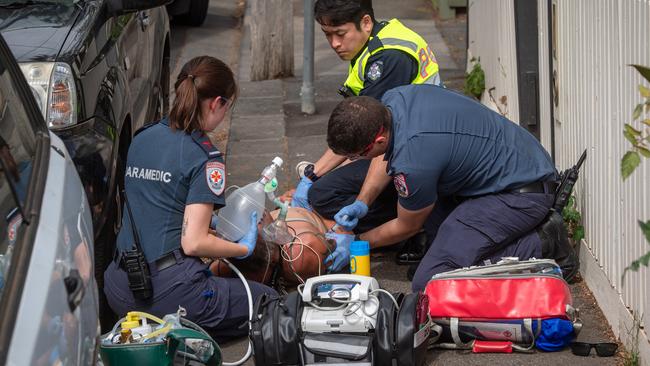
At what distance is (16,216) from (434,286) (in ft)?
7.35

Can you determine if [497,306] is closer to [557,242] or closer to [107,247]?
[557,242]

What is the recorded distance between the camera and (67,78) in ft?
15.3

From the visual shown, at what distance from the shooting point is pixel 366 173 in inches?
226

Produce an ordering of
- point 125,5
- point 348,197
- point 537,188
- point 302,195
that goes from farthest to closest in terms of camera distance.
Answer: point 302,195, point 348,197, point 125,5, point 537,188

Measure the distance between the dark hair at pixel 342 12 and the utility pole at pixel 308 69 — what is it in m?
2.74

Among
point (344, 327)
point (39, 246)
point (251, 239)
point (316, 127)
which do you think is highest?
point (39, 246)

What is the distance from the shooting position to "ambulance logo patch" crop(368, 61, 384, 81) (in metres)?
5.55

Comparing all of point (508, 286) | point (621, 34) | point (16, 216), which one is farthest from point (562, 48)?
point (16, 216)

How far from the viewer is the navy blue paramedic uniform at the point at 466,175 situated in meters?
4.78

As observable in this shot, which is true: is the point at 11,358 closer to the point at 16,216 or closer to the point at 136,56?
the point at 16,216

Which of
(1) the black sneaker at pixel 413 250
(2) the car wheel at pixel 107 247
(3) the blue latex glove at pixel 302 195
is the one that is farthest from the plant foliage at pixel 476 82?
(2) the car wheel at pixel 107 247

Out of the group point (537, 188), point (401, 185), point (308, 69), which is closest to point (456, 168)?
point (401, 185)

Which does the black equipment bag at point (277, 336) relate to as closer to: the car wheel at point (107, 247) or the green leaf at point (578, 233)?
the car wheel at point (107, 247)

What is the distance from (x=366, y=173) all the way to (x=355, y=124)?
1131 mm
